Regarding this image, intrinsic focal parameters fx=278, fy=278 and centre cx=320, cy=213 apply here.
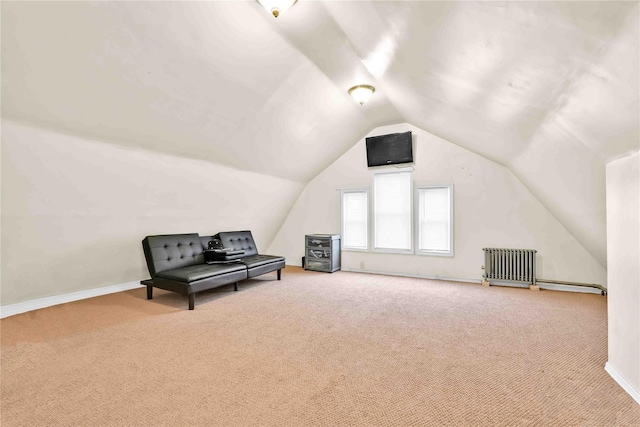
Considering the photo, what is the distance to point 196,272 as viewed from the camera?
372 cm

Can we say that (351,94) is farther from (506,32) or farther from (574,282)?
(574,282)

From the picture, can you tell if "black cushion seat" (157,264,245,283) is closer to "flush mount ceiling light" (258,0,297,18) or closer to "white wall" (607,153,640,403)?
"flush mount ceiling light" (258,0,297,18)

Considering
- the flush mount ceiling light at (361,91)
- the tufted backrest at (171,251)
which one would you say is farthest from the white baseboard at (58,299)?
the flush mount ceiling light at (361,91)

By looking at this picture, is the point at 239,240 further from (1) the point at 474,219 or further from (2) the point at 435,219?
(1) the point at 474,219

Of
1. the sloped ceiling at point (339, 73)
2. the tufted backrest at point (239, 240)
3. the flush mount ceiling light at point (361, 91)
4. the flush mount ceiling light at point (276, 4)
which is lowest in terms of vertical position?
the tufted backrest at point (239, 240)

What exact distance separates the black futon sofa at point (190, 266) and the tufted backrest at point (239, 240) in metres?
0.03

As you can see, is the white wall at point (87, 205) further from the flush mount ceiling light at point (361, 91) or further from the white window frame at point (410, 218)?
the white window frame at point (410, 218)

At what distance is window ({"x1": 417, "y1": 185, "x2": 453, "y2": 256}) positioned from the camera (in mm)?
5227

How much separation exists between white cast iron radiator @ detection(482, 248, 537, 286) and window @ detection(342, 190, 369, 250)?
225 cm

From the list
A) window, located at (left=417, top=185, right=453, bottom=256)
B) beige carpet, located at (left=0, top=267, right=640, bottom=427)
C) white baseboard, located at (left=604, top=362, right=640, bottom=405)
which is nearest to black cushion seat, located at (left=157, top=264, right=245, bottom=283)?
beige carpet, located at (left=0, top=267, right=640, bottom=427)

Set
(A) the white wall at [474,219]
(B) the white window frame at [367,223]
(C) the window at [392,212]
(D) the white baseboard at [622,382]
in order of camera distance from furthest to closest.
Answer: (B) the white window frame at [367,223] < (C) the window at [392,212] < (A) the white wall at [474,219] < (D) the white baseboard at [622,382]

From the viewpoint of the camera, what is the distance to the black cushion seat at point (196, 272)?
3545 mm

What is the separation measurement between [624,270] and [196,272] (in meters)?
4.20

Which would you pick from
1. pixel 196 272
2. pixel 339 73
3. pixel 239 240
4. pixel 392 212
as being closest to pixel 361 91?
pixel 339 73
